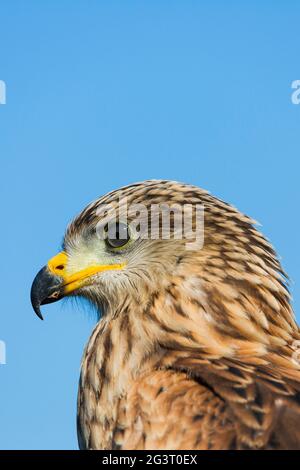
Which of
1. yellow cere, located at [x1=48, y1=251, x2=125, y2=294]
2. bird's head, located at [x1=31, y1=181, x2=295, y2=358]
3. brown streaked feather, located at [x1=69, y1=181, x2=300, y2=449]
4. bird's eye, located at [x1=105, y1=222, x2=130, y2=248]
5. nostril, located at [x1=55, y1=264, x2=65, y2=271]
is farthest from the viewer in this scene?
nostril, located at [x1=55, y1=264, x2=65, y2=271]

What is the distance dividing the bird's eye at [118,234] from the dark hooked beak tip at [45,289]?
1.73 feet

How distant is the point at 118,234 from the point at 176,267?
1.92ft

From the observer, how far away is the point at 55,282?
923cm

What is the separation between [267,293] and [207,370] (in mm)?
982

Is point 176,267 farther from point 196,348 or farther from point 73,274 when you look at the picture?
point 73,274

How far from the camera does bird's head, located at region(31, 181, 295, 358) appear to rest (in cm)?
854

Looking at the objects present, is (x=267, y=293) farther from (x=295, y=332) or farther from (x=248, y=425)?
(x=248, y=425)

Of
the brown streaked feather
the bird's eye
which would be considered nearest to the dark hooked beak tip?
the brown streaked feather

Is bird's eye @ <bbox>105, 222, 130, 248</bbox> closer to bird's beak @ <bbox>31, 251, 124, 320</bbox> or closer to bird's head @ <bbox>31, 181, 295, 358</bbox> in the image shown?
bird's head @ <bbox>31, 181, 295, 358</bbox>

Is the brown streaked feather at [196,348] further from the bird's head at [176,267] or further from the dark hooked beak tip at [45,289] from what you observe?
the dark hooked beak tip at [45,289]

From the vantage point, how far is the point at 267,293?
28.5 feet

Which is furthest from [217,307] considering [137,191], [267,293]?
[137,191]

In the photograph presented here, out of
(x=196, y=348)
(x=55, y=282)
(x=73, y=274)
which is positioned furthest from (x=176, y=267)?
(x=55, y=282)

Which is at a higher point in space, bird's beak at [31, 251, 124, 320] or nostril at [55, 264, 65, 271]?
nostril at [55, 264, 65, 271]
